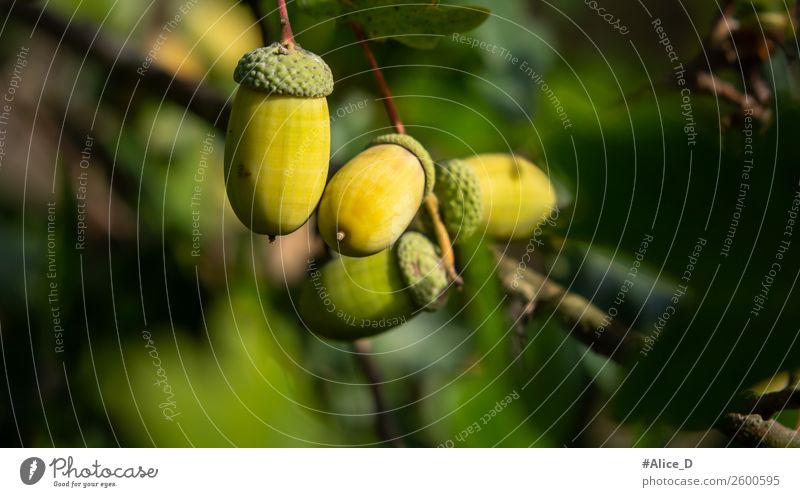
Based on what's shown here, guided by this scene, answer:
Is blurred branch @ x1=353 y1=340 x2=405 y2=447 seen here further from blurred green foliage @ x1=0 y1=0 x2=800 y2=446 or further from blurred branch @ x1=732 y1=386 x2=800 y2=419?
blurred branch @ x1=732 y1=386 x2=800 y2=419

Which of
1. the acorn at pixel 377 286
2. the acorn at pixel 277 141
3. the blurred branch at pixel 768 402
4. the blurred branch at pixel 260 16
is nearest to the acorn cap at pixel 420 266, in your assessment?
the acorn at pixel 377 286

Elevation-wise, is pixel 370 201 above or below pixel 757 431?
above

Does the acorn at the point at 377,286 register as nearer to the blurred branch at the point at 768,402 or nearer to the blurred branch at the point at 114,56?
the blurred branch at the point at 114,56

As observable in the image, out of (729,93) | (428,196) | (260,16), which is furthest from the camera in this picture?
(729,93)

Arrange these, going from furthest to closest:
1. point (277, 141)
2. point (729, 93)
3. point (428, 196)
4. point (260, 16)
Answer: point (729, 93)
point (260, 16)
point (428, 196)
point (277, 141)

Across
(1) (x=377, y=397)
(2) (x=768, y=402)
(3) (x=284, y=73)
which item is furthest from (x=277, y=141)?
(2) (x=768, y=402)

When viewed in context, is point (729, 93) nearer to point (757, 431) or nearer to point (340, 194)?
point (757, 431)
